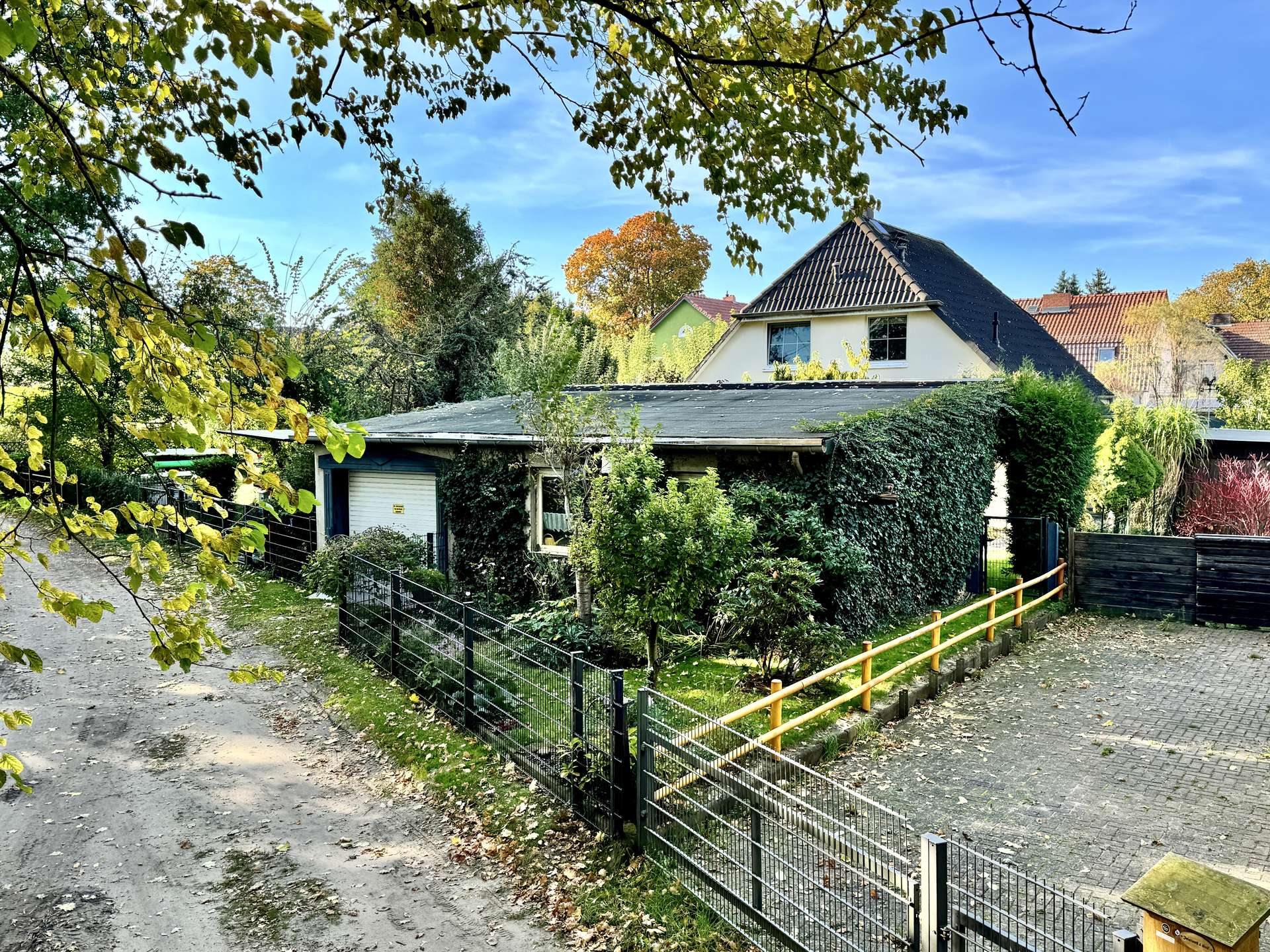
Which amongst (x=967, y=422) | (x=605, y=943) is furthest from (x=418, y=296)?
(x=605, y=943)

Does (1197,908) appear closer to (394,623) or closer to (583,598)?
(394,623)

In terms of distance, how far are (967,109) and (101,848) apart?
8.13m

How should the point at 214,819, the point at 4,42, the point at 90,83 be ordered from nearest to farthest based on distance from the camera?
the point at 4,42 → the point at 90,83 → the point at 214,819

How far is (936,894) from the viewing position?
13.5ft

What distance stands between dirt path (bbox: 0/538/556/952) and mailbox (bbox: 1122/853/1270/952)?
361cm

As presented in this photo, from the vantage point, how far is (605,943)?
5.41 m

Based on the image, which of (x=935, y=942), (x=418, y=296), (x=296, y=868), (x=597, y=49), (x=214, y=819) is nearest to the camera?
(x=935, y=942)

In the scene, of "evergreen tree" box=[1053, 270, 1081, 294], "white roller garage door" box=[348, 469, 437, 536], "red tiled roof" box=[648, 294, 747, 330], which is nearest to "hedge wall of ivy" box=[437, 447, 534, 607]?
"white roller garage door" box=[348, 469, 437, 536]

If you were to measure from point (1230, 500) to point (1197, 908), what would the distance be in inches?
755

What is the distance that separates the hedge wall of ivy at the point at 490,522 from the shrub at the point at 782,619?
5.23 meters

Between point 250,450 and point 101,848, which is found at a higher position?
point 250,450

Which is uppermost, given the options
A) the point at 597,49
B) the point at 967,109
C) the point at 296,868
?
the point at 597,49

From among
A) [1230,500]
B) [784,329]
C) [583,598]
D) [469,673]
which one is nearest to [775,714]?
[469,673]

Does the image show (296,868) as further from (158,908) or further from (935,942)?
(935,942)
